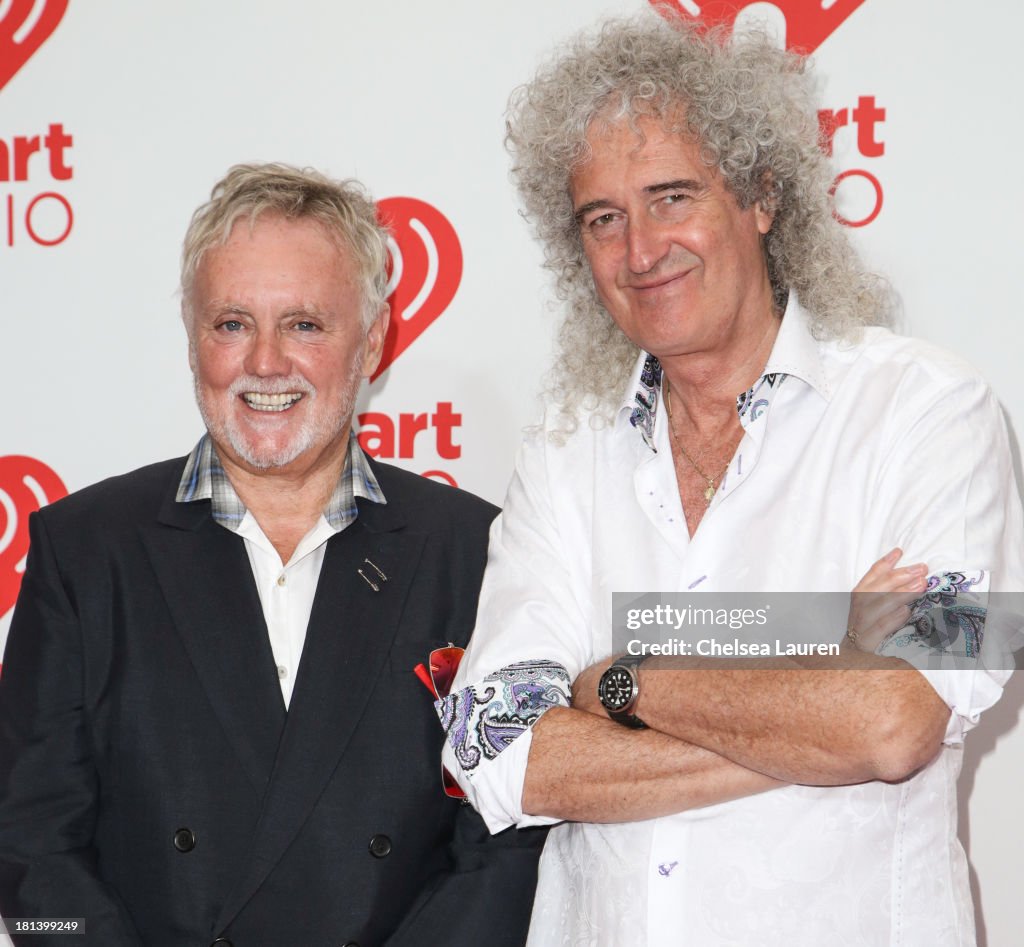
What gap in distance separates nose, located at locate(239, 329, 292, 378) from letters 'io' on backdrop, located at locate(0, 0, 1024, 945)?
68cm

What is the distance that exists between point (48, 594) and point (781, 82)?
5.07 ft

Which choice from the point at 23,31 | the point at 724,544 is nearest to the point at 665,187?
the point at 724,544

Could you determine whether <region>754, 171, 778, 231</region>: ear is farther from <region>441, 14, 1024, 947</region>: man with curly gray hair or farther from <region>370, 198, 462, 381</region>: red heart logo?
<region>370, 198, 462, 381</region>: red heart logo

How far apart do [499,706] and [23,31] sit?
7.10 ft

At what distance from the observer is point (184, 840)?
6.77ft

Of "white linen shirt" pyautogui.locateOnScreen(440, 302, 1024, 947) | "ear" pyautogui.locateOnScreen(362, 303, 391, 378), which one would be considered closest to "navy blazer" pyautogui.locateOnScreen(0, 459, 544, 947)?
"white linen shirt" pyautogui.locateOnScreen(440, 302, 1024, 947)

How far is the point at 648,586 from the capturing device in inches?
80.6

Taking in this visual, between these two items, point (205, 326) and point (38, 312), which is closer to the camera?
point (205, 326)

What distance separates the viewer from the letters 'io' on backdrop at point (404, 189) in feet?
8.71

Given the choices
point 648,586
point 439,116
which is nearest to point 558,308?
point 439,116

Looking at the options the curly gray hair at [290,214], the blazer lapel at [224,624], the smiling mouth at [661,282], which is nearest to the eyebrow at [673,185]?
the smiling mouth at [661,282]

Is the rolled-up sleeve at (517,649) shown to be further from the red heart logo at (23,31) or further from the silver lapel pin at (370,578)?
the red heart logo at (23,31)

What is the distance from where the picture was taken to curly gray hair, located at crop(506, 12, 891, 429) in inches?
81.4

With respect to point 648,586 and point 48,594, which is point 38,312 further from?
point 648,586
